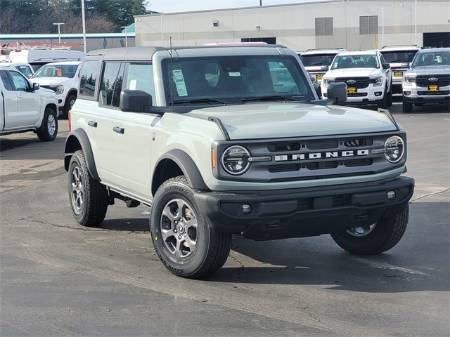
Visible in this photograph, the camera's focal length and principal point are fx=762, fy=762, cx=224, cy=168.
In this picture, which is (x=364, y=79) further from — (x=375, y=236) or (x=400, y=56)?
(x=375, y=236)

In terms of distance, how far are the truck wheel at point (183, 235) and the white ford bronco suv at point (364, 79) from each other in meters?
16.8

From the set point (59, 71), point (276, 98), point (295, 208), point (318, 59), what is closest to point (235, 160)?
point (295, 208)

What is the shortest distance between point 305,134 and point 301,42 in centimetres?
5474

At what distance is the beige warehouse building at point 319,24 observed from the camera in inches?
2248

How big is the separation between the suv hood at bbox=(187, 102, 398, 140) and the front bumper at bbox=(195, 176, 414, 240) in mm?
451

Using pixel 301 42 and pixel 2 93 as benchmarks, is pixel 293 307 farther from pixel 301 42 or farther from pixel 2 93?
pixel 301 42

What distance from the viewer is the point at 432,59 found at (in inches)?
935

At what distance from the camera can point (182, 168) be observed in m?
6.17

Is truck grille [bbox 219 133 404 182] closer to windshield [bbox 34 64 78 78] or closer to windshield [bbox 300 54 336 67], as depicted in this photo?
windshield [bbox 34 64 78 78]

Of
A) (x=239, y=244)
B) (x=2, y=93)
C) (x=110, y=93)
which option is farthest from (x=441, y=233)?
(x=2, y=93)

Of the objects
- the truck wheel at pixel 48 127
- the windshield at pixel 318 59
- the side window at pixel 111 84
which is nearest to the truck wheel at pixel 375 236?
the side window at pixel 111 84

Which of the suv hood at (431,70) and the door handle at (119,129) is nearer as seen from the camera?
the door handle at (119,129)

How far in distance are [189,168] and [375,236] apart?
2.00 metres

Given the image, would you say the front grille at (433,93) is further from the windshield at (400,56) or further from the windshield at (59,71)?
the windshield at (59,71)
